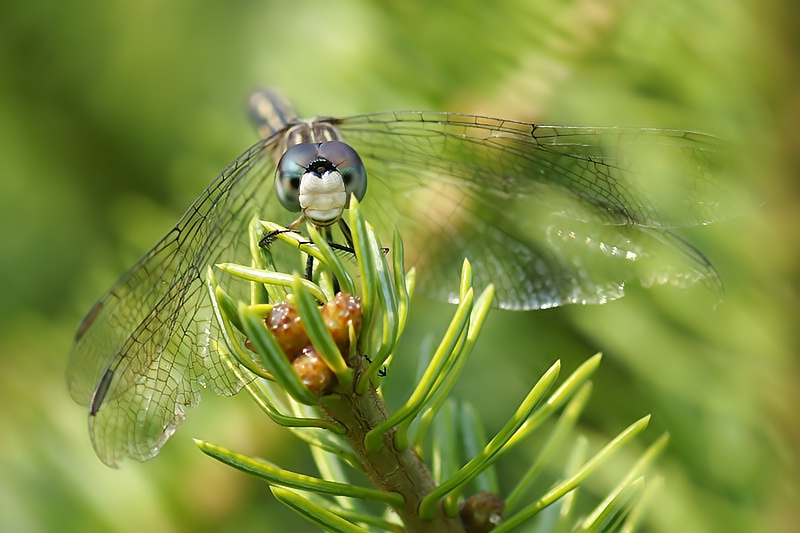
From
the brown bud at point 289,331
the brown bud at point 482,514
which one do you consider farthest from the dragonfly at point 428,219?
the brown bud at point 482,514

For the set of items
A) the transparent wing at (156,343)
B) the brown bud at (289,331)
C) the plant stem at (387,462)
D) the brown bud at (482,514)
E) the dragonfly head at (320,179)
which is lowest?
the brown bud at (482,514)

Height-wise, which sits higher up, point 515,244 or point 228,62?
point 228,62

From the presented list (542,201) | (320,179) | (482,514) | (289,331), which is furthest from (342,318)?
(542,201)

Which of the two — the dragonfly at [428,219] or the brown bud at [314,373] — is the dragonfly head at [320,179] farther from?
the brown bud at [314,373]

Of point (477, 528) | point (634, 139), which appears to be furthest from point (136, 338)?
point (634, 139)

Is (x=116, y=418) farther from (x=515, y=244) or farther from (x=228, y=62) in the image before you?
(x=228, y=62)

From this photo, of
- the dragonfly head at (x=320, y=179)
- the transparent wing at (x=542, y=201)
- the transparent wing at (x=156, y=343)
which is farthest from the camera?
the transparent wing at (x=542, y=201)

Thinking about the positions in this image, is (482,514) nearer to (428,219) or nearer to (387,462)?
(387,462)

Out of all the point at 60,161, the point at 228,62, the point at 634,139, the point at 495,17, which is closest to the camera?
the point at 634,139
